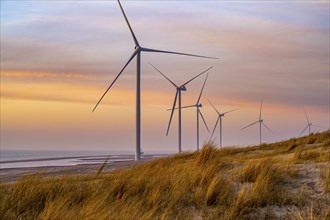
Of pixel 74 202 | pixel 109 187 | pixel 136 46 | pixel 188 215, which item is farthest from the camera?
pixel 136 46

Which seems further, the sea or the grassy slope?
the sea

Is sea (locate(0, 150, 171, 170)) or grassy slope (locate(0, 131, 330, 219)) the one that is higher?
grassy slope (locate(0, 131, 330, 219))

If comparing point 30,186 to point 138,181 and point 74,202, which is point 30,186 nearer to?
point 74,202

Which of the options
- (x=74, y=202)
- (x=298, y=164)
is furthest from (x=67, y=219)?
(x=298, y=164)

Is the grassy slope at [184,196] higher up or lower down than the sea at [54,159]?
higher up

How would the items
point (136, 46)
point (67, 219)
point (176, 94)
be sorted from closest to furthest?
point (67, 219) → point (136, 46) → point (176, 94)

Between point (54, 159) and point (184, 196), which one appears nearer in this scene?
point (184, 196)

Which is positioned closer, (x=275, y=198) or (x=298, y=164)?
(x=275, y=198)

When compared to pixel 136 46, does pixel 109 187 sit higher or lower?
lower

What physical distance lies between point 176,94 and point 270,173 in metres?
39.7

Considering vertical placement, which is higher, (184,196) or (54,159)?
(184,196)

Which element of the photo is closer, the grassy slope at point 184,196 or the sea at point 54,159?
the grassy slope at point 184,196

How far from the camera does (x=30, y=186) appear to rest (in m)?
10.1

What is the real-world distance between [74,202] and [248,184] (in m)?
4.37
